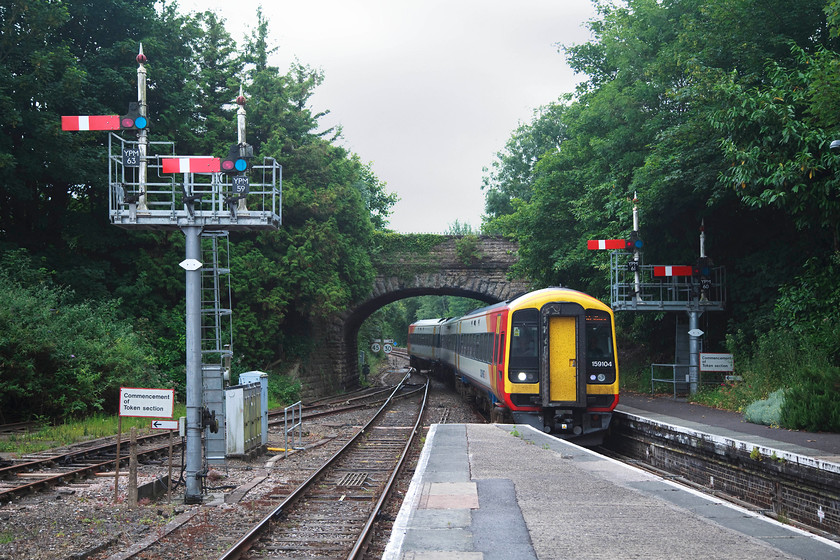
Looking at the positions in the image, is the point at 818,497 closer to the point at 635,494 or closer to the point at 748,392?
the point at 635,494

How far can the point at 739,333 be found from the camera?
17266 millimetres

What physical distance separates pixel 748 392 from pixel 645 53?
1046 centimetres

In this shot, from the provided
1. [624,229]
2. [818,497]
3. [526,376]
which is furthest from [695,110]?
[818,497]

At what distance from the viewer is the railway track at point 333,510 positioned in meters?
6.81

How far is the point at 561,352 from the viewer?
1355 centimetres

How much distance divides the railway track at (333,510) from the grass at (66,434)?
14.4 ft

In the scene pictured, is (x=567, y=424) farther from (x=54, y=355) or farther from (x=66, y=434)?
(x=54, y=355)

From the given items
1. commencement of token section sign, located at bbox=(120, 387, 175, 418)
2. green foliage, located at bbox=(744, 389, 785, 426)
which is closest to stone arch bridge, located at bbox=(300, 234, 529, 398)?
green foliage, located at bbox=(744, 389, 785, 426)

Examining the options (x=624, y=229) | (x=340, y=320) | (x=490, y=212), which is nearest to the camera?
(x=624, y=229)

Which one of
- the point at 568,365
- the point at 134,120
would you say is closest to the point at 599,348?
the point at 568,365

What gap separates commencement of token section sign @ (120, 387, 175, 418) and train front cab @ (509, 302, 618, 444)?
22.5 feet

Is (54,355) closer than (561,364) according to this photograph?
No

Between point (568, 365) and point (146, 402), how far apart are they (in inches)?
305

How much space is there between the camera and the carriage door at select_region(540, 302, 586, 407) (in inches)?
529
